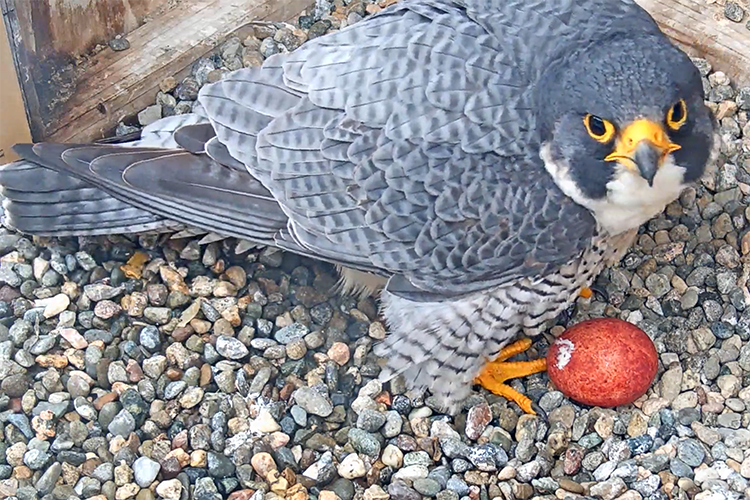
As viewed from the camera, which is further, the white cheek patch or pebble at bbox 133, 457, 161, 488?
the white cheek patch

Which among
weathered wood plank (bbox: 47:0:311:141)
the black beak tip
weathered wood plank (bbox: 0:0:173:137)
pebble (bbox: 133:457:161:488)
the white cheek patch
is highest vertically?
the black beak tip

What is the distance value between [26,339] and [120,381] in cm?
36

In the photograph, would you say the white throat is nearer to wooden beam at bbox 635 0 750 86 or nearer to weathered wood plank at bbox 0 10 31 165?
wooden beam at bbox 635 0 750 86

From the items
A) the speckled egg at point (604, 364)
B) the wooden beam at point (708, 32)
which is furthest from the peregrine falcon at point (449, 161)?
the wooden beam at point (708, 32)

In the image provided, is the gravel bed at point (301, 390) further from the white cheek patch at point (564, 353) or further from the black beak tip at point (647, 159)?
the black beak tip at point (647, 159)

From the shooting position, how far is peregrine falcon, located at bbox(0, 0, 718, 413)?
2.84 metres

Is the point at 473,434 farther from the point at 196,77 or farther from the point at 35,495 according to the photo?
the point at 196,77

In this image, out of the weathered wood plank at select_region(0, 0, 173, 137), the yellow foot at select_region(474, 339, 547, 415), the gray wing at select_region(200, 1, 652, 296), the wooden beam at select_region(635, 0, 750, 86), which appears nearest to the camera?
the gray wing at select_region(200, 1, 652, 296)

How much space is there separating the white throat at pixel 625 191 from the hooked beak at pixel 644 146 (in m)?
0.10

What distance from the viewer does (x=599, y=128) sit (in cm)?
277

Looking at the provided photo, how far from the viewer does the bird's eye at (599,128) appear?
108 inches

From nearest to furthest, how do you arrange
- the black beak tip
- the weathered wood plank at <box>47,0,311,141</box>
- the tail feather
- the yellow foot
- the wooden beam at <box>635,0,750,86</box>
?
the black beak tip → the tail feather → the yellow foot → the weathered wood plank at <box>47,0,311,141</box> → the wooden beam at <box>635,0,750,86</box>

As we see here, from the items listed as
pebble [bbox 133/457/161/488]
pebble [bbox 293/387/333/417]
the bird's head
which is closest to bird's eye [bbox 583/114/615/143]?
the bird's head

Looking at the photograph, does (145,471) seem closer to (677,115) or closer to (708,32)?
(677,115)
